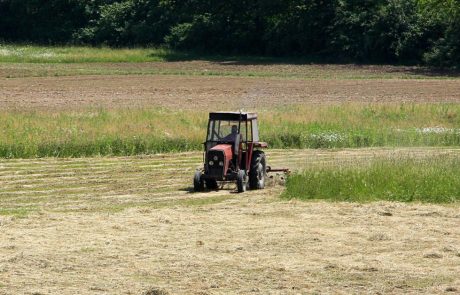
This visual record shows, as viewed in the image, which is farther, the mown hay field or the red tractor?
the red tractor

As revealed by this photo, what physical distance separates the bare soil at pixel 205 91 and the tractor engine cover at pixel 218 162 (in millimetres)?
15294

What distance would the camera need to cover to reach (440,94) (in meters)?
41.8

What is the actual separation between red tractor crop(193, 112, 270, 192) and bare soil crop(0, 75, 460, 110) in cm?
1440

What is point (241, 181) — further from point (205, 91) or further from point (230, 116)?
point (205, 91)

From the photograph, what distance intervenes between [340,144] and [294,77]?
22203mm

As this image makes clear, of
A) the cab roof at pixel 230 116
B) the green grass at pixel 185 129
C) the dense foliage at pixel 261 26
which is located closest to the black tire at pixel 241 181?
the cab roof at pixel 230 116

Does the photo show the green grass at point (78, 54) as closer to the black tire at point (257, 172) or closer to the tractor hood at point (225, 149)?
the black tire at point (257, 172)

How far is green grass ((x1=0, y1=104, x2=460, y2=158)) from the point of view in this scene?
26.4 metres

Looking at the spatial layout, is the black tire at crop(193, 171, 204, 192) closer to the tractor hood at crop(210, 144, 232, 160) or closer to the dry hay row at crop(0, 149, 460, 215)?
the dry hay row at crop(0, 149, 460, 215)

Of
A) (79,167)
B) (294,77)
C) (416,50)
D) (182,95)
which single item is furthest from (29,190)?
(416,50)

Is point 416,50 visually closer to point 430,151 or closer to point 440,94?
point 440,94

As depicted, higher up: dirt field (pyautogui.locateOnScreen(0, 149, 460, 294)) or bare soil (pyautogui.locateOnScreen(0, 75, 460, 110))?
dirt field (pyautogui.locateOnScreen(0, 149, 460, 294))

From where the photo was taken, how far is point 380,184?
19891 millimetres

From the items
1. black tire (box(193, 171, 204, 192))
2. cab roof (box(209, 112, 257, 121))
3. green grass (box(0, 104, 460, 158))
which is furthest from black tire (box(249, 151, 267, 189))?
green grass (box(0, 104, 460, 158))
